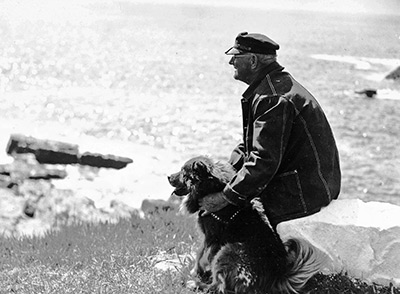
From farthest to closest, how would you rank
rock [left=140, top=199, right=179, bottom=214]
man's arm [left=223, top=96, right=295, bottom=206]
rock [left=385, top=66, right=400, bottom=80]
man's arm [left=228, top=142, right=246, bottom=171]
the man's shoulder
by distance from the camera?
rock [left=385, top=66, right=400, bottom=80]
rock [left=140, top=199, right=179, bottom=214]
man's arm [left=228, top=142, right=246, bottom=171]
the man's shoulder
man's arm [left=223, top=96, right=295, bottom=206]

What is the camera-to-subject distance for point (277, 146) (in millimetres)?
5090

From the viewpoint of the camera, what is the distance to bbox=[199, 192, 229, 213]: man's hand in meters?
5.27

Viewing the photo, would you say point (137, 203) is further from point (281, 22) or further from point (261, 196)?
point (281, 22)

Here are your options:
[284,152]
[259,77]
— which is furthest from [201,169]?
[259,77]

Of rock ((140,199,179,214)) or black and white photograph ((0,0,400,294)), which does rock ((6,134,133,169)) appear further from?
rock ((140,199,179,214))

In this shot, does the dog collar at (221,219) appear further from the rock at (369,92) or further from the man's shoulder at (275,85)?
the rock at (369,92)

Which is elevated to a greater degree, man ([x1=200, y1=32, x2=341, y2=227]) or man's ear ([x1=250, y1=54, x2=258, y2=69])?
man's ear ([x1=250, y1=54, x2=258, y2=69])

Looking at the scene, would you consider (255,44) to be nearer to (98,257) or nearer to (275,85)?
(275,85)

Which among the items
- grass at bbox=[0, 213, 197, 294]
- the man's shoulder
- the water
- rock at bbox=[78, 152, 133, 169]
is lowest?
the water

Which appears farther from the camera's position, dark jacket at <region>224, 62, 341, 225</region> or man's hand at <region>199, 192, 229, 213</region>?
man's hand at <region>199, 192, 229, 213</region>

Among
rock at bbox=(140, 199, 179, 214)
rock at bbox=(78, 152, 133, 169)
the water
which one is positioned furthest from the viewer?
the water

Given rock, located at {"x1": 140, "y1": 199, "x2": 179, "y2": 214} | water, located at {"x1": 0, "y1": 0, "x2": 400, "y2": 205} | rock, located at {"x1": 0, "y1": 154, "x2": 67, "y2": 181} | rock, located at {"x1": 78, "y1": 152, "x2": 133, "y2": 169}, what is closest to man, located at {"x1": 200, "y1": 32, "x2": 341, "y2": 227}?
rock, located at {"x1": 140, "y1": 199, "x2": 179, "y2": 214}

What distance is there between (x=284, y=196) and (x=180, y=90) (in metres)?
24.4

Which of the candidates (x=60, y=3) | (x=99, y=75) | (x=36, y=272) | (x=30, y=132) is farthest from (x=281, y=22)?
(x=36, y=272)
